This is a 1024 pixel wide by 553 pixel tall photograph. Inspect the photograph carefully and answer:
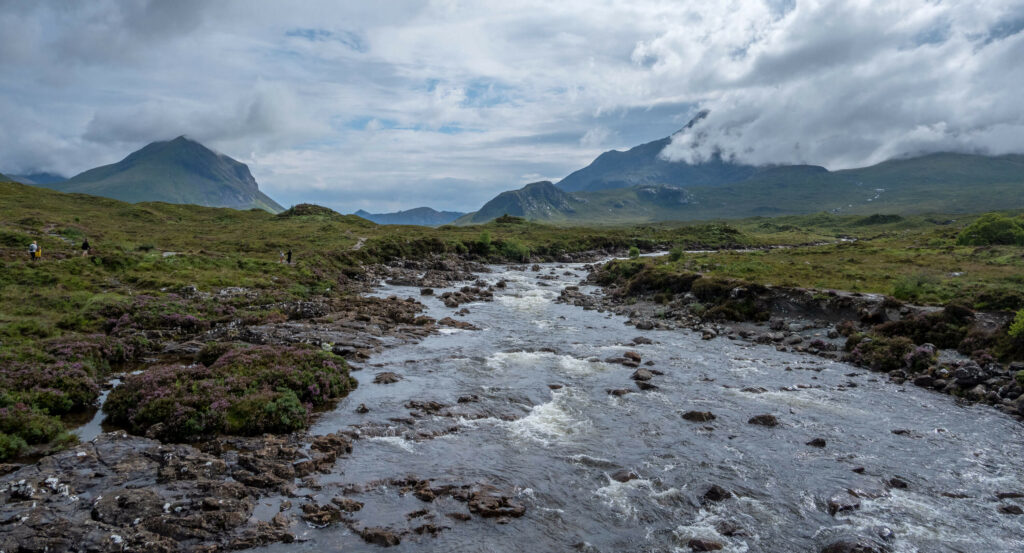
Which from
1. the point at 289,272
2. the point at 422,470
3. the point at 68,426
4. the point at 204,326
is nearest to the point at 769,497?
the point at 422,470

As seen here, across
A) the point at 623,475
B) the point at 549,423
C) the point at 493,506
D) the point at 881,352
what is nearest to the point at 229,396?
the point at 493,506

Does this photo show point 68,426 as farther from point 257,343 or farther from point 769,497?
point 769,497

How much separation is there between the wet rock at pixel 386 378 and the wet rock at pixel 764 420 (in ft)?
59.5

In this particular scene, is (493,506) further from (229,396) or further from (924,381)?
(924,381)

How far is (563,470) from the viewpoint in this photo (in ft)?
58.6

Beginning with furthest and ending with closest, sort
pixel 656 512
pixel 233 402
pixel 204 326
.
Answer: pixel 204 326 < pixel 233 402 < pixel 656 512

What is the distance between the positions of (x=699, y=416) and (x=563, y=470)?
8.37 m

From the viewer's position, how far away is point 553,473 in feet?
57.8

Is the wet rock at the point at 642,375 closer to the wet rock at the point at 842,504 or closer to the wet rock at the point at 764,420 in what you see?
the wet rock at the point at 764,420

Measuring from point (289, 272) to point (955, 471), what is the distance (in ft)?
172

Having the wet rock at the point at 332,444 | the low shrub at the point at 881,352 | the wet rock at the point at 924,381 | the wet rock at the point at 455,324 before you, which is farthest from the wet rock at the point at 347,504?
the low shrub at the point at 881,352

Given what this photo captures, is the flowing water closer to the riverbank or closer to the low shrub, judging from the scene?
the low shrub

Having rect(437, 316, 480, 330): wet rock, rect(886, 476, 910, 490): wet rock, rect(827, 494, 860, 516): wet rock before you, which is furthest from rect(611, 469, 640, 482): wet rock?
rect(437, 316, 480, 330): wet rock

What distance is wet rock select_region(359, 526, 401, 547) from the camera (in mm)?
13462
